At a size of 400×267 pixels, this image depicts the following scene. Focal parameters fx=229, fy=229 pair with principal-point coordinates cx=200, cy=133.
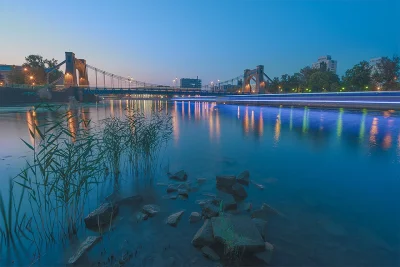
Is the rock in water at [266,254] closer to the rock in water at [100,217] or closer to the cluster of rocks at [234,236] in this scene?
the cluster of rocks at [234,236]

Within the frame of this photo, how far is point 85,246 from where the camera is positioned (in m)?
4.96

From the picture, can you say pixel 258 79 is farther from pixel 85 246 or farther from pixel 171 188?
pixel 85 246

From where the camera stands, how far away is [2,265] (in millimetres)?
4613

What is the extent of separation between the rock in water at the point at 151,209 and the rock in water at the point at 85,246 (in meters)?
1.49

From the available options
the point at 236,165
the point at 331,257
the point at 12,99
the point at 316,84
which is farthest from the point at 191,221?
the point at 316,84

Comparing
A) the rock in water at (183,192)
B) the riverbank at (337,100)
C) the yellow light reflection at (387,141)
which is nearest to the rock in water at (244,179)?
the rock in water at (183,192)

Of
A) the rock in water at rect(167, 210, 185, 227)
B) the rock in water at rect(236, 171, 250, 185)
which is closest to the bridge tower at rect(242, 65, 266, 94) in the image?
the rock in water at rect(236, 171, 250, 185)

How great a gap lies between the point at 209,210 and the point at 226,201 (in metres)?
0.91

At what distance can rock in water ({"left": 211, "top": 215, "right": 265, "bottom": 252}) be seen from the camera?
466cm

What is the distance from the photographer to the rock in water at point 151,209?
6.48 meters

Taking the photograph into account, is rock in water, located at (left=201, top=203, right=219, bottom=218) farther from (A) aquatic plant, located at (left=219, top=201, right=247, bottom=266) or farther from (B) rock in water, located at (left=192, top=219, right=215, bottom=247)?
(A) aquatic plant, located at (left=219, top=201, right=247, bottom=266)

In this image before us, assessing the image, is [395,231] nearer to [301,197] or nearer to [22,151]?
[301,197]

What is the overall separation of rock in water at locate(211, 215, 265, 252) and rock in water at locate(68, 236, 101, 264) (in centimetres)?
268

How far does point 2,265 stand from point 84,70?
104m
